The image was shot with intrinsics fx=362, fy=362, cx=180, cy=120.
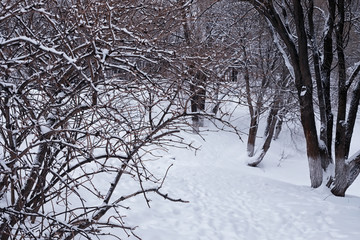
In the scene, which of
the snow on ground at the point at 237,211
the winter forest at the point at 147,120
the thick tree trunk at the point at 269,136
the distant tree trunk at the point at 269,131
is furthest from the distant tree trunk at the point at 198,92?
the distant tree trunk at the point at 269,131

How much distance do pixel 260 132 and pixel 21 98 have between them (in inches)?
626

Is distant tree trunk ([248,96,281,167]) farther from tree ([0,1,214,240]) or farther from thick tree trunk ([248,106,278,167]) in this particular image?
tree ([0,1,214,240])

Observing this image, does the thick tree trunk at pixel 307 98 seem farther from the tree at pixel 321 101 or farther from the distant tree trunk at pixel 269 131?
the distant tree trunk at pixel 269 131

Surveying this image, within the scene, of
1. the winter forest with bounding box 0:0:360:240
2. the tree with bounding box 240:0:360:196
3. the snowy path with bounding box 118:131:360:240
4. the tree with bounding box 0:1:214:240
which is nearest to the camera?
the tree with bounding box 0:1:214:240

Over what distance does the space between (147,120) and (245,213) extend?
2853mm

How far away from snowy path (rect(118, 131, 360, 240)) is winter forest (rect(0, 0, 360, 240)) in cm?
3

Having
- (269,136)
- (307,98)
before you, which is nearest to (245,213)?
(307,98)

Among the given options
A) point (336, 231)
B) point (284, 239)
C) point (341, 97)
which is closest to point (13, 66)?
point (284, 239)

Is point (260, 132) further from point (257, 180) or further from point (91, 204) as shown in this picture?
point (91, 204)

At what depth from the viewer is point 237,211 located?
641cm

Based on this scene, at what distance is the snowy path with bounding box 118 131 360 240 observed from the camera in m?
5.25

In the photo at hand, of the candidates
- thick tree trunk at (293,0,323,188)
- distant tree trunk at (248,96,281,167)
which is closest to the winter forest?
thick tree trunk at (293,0,323,188)

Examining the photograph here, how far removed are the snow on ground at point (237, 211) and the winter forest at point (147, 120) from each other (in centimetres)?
3

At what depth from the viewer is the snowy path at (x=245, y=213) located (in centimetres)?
525
